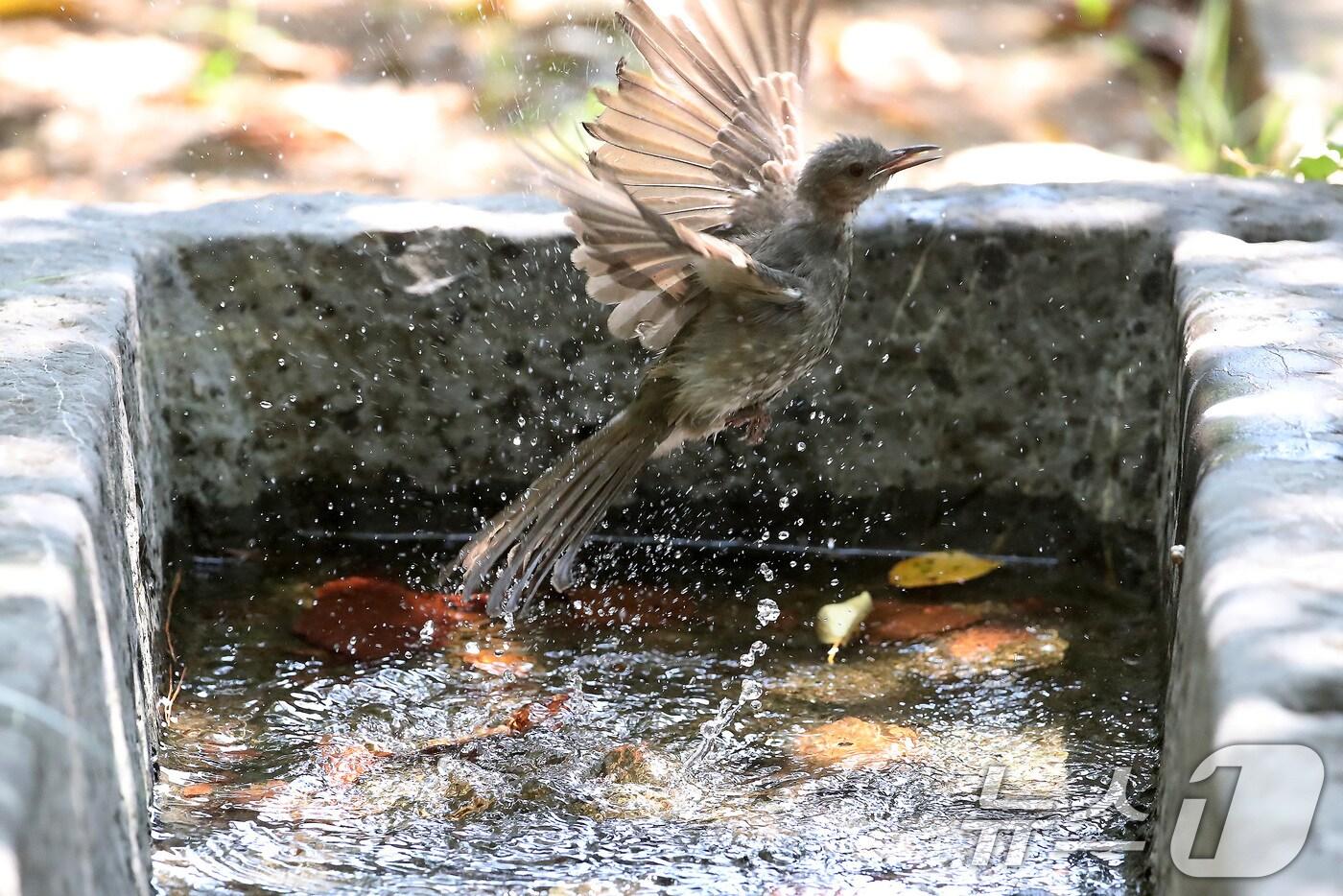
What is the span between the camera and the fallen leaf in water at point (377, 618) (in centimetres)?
349

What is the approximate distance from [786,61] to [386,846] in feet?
6.37

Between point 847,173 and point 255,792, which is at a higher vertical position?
point 847,173

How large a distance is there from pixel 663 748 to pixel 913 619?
78 centimetres

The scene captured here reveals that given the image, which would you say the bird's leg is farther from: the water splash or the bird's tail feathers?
the water splash

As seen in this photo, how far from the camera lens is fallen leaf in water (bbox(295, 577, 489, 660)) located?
3.49 m

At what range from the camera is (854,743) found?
3.08 m

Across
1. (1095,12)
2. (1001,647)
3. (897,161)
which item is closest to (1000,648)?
(1001,647)

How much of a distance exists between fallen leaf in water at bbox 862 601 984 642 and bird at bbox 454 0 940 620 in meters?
0.48

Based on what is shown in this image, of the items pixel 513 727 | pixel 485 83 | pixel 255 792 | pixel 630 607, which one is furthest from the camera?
pixel 485 83

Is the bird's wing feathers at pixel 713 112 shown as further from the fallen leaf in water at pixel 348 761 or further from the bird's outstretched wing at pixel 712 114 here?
the fallen leaf in water at pixel 348 761

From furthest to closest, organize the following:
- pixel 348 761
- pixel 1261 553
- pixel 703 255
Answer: pixel 348 761 < pixel 703 255 < pixel 1261 553

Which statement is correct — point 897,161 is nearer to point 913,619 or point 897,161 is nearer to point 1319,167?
point 913,619

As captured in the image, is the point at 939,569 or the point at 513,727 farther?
the point at 939,569

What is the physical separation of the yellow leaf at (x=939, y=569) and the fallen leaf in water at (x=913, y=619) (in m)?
0.11
